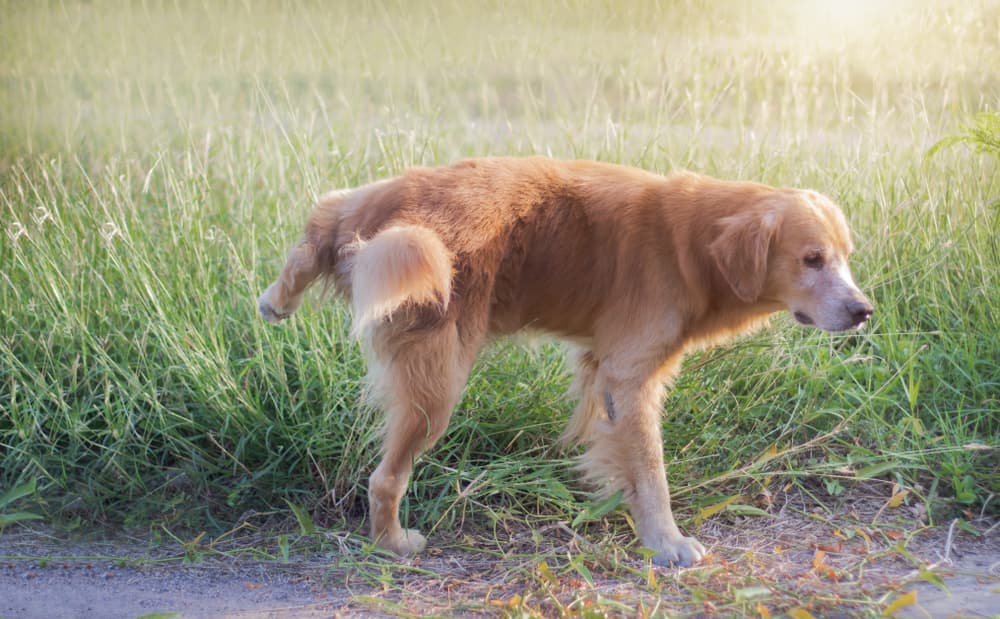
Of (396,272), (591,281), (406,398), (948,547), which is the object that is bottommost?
(948,547)

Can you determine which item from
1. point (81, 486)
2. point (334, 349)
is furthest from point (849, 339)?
point (81, 486)

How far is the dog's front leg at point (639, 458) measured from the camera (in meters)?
2.79

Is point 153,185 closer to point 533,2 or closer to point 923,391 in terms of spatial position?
point 533,2

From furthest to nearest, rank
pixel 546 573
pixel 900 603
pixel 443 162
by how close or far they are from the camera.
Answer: pixel 443 162, pixel 546 573, pixel 900 603

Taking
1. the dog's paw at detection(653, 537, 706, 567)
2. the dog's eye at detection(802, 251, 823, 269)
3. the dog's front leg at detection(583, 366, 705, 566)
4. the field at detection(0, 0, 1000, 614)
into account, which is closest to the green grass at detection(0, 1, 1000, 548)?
the field at detection(0, 0, 1000, 614)

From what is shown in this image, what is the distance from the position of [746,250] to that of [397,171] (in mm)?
2034

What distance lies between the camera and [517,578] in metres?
2.64

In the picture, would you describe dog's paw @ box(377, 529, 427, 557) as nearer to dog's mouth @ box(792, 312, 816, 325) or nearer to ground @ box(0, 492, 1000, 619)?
ground @ box(0, 492, 1000, 619)

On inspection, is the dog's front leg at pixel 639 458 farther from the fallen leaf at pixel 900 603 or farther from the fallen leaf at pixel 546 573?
the fallen leaf at pixel 900 603

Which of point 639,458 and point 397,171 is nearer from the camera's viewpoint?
point 639,458

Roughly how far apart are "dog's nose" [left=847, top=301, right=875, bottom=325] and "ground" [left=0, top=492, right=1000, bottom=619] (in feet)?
2.25

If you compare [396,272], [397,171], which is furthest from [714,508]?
[397,171]

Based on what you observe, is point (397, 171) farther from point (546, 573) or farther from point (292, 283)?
point (546, 573)

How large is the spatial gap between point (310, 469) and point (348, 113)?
7.54 ft
